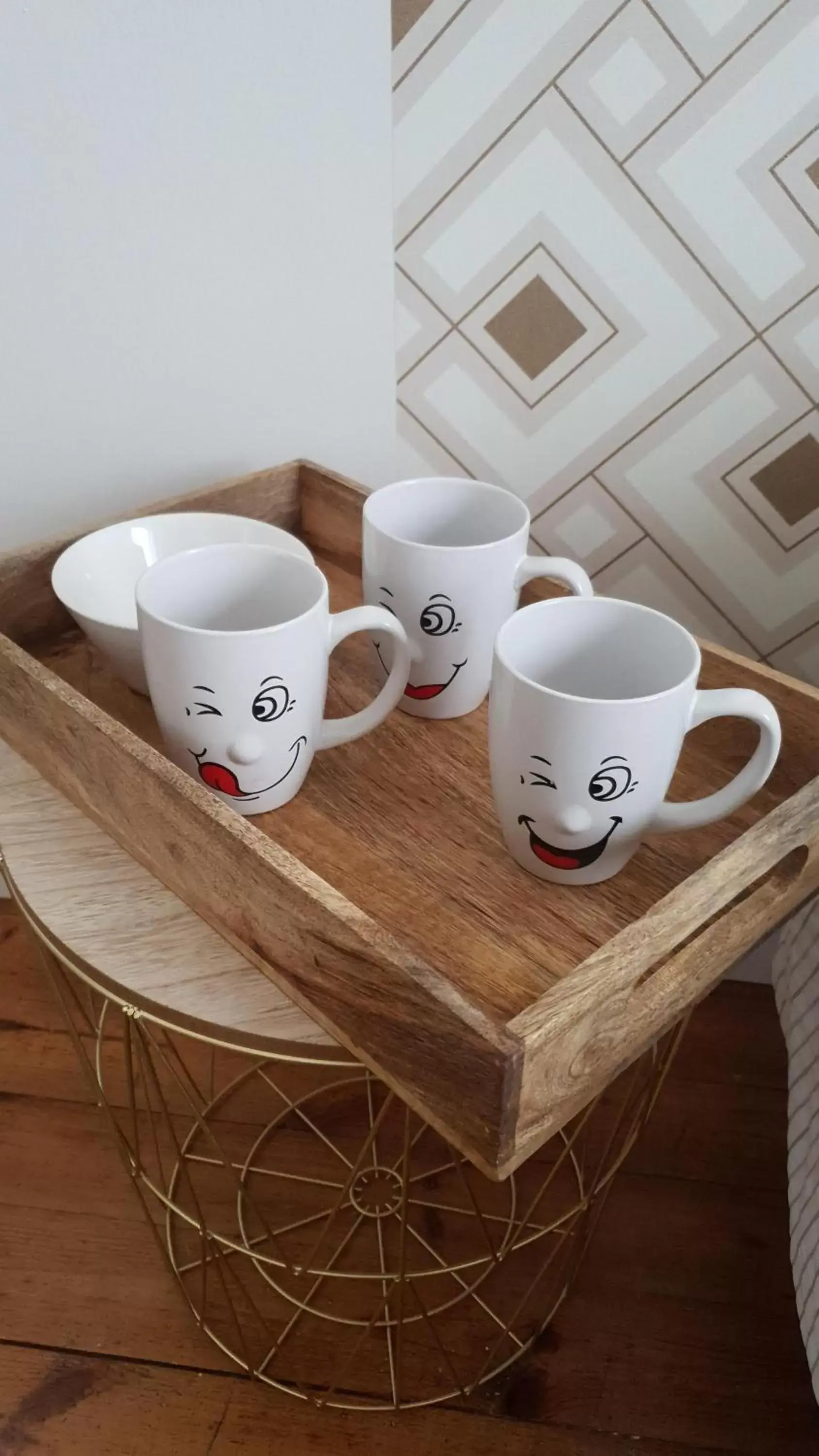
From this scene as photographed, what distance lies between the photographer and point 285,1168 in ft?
3.24

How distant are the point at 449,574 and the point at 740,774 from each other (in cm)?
20

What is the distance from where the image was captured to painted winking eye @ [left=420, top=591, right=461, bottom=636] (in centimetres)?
64

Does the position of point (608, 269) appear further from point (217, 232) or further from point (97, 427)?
point (97, 427)

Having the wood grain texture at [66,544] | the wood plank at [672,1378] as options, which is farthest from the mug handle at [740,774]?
the wood plank at [672,1378]

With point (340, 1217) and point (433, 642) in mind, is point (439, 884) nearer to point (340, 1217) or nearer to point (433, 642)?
point (433, 642)

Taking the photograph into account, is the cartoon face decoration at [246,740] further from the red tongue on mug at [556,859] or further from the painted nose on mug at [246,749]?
the red tongue on mug at [556,859]

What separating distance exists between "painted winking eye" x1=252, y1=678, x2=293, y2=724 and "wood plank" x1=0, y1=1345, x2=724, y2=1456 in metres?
0.59

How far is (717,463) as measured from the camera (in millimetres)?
828

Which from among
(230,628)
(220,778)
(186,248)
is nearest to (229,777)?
(220,778)

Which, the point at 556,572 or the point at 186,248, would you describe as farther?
the point at 186,248

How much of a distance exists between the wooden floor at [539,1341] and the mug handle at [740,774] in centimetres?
54

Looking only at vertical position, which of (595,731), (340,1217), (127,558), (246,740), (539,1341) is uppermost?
(127,558)

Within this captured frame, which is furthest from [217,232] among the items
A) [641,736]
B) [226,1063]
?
[226,1063]

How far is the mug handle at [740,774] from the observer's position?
53 cm
